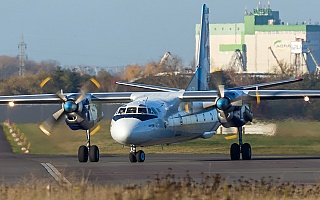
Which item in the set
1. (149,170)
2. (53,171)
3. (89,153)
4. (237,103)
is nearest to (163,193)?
(149,170)

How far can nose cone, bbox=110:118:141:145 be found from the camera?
26.8 m

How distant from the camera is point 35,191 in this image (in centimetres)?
1627

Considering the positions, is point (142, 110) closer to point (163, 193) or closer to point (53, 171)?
point (53, 171)

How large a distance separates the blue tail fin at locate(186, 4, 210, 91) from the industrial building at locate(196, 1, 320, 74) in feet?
377

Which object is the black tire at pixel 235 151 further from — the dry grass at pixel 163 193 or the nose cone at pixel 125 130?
the dry grass at pixel 163 193

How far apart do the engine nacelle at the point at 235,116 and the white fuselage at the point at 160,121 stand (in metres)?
1.41

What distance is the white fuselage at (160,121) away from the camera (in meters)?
27.2

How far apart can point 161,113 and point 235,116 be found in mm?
2701

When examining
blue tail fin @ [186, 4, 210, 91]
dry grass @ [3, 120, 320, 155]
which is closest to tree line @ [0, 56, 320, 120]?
dry grass @ [3, 120, 320, 155]

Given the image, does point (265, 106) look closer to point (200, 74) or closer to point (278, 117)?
point (278, 117)

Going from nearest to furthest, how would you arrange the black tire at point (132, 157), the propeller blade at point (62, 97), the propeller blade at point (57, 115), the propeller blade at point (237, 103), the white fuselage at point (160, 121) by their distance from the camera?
the white fuselage at point (160, 121) → the black tire at point (132, 157) → the propeller blade at point (237, 103) → the propeller blade at point (57, 115) → the propeller blade at point (62, 97)

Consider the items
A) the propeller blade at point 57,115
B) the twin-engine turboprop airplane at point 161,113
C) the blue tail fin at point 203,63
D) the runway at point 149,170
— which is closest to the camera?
the runway at point 149,170

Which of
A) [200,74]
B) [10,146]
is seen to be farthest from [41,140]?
[200,74]

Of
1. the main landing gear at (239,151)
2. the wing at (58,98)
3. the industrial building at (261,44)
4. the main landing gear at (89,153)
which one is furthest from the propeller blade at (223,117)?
the industrial building at (261,44)
